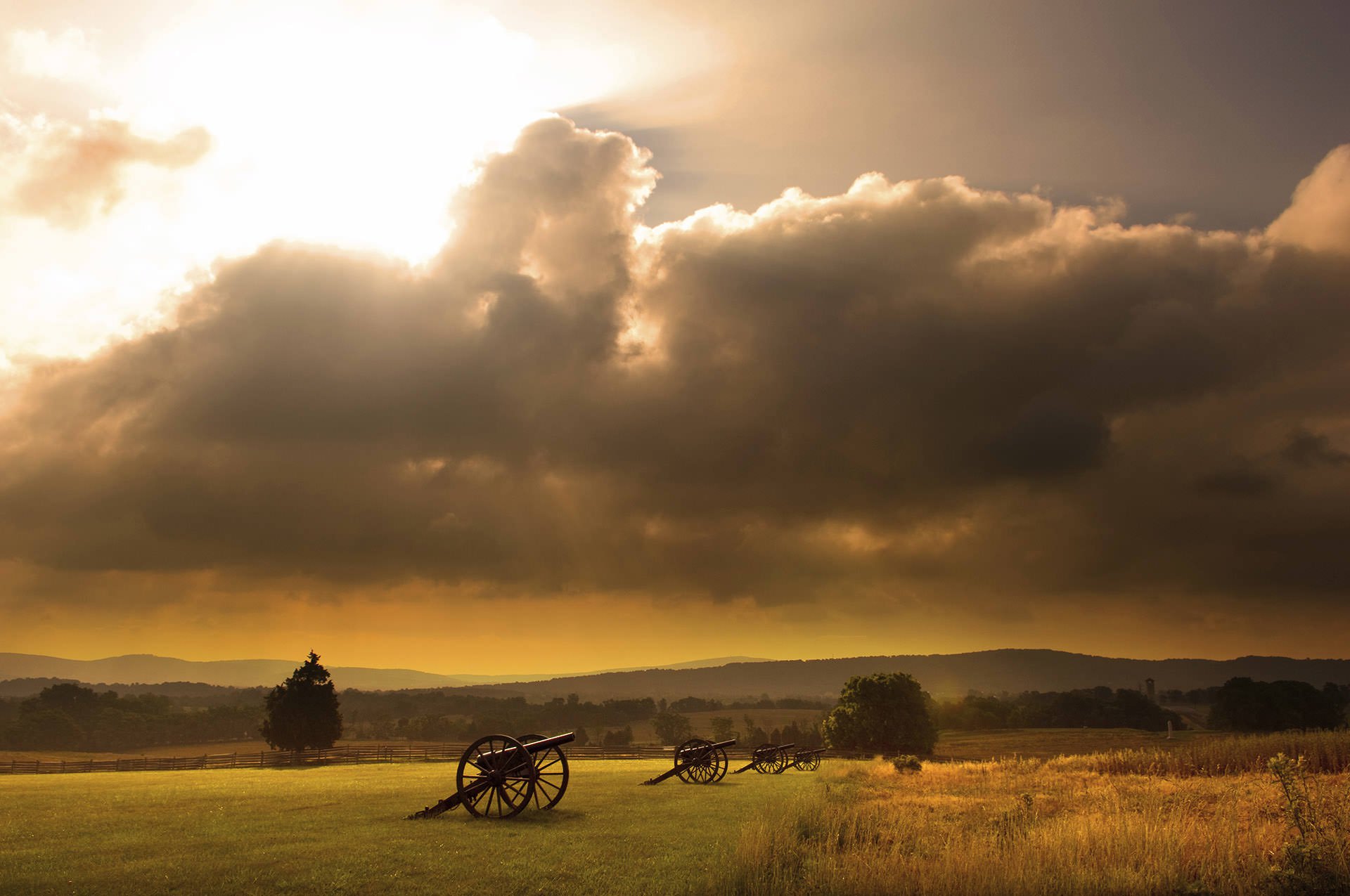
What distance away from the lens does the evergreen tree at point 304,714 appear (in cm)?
6712

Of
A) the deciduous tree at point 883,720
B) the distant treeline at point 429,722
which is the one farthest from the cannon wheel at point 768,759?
the distant treeline at point 429,722

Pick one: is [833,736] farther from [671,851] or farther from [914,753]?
[671,851]

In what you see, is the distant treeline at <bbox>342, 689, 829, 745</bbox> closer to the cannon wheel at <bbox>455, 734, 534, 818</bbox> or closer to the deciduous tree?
the deciduous tree

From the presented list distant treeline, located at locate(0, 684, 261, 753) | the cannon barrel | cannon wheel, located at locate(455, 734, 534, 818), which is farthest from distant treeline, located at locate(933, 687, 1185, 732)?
distant treeline, located at locate(0, 684, 261, 753)

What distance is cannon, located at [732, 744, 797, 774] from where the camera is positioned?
4478cm

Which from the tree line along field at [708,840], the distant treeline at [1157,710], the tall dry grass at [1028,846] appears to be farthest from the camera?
the distant treeline at [1157,710]

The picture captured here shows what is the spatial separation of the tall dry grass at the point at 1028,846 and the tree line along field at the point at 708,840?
64 mm

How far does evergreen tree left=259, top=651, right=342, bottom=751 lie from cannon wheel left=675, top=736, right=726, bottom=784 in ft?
150

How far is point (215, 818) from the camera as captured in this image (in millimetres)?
21234

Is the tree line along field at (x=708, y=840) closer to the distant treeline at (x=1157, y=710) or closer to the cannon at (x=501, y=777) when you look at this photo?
the cannon at (x=501, y=777)

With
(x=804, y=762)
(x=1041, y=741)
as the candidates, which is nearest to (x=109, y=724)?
(x=804, y=762)

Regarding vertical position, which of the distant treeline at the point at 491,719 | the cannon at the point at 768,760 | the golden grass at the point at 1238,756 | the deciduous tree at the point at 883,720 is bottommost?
the distant treeline at the point at 491,719

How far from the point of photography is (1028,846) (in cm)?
1527

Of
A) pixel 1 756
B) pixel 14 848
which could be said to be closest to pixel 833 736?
pixel 14 848
